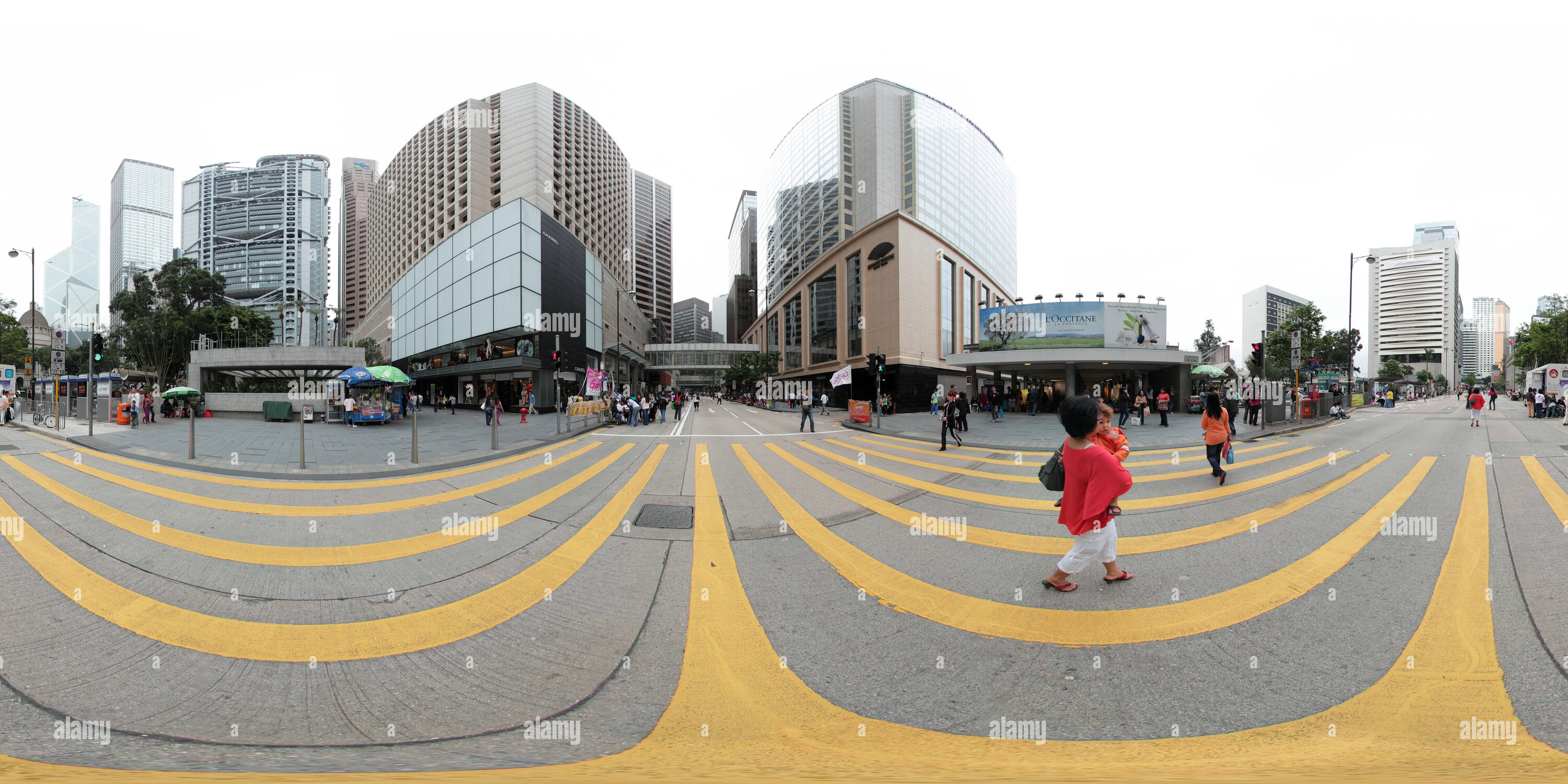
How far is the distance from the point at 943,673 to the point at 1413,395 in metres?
111

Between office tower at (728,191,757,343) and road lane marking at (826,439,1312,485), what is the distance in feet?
380

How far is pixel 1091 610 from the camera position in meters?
3.54

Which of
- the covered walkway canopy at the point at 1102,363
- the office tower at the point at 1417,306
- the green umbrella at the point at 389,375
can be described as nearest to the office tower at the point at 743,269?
the covered walkway canopy at the point at 1102,363

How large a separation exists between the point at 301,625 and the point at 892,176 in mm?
60936

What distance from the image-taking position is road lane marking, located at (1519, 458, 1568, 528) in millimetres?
5887

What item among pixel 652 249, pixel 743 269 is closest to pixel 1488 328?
pixel 743 269

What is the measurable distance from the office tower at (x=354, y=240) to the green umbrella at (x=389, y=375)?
109232mm

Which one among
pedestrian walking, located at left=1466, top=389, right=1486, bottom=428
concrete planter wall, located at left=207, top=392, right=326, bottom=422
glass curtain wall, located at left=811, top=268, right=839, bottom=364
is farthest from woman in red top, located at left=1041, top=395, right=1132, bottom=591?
glass curtain wall, located at left=811, top=268, right=839, bottom=364

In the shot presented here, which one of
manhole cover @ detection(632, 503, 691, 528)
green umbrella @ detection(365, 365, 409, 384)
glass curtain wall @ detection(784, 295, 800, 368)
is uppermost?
glass curtain wall @ detection(784, 295, 800, 368)

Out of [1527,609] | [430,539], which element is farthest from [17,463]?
[1527,609]

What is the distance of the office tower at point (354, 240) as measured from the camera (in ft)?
383

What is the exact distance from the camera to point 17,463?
31.2ft

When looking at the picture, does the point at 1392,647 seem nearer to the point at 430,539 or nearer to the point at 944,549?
the point at 944,549

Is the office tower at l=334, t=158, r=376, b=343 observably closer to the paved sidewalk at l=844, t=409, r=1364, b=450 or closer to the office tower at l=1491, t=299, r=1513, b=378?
the paved sidewalk at l=844, t=409, r=1364, b=450
